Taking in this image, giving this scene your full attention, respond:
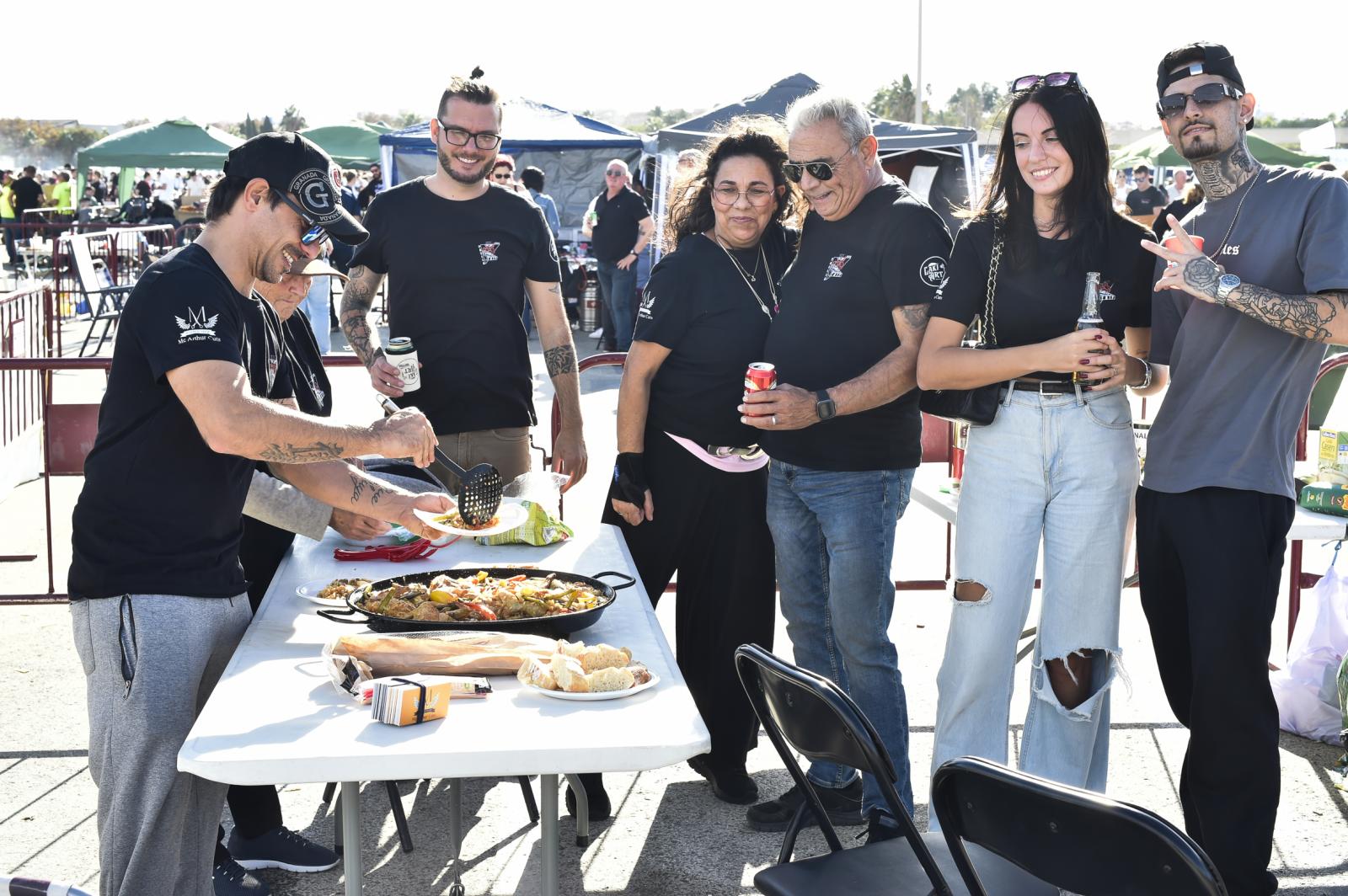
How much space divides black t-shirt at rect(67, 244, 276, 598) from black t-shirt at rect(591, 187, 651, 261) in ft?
36.1

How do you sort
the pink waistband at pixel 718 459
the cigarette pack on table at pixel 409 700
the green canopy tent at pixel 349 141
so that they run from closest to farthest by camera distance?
the cigarette pack on table at pixel 409 700 → the pink waistband at pixel 718 459 → the green canopy tent at pixel 349 141

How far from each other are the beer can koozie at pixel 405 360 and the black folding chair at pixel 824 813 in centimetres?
164

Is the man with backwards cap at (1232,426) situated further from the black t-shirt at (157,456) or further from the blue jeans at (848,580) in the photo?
the black t-shirt at (157,456)

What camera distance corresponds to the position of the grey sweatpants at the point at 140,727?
109 inches

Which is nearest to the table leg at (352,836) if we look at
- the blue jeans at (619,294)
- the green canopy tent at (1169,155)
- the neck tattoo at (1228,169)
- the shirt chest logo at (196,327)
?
the shirt chest logo at (196,327)

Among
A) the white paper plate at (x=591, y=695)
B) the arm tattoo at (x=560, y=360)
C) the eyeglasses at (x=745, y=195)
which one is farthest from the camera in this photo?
the arm tattoo at (x=560, y=360)

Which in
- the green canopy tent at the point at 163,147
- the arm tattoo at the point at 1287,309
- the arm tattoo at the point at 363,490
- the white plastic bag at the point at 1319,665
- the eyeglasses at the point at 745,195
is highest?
the green canopy tent at the point at 163,147

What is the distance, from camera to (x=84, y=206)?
105ft

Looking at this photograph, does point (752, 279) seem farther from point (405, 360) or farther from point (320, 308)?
point (320, 308)

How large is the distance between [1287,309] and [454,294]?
2.63 meters

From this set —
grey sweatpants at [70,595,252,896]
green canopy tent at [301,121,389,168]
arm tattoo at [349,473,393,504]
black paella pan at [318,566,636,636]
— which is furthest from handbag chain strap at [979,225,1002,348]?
green canopy tent at [301,121,389,168]

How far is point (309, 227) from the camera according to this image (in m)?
2.89

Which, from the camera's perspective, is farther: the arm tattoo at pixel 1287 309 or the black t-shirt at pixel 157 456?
the arm tattoo at pixel 1287 309

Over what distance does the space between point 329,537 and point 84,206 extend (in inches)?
1259
